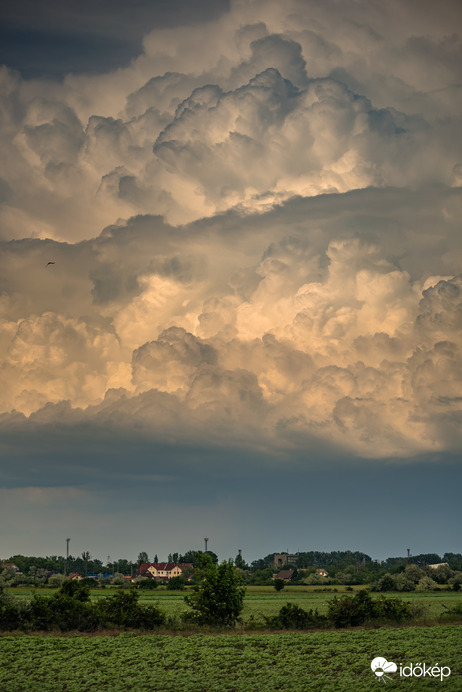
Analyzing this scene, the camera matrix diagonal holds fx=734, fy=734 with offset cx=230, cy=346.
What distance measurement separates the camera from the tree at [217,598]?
220 ft

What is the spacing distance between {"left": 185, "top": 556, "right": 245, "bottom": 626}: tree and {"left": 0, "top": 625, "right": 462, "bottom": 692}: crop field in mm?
6681

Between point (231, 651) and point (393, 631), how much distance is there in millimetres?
13528

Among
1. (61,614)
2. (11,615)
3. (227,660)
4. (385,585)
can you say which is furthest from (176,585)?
(227,660)

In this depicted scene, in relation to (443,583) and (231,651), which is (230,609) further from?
(443,583)

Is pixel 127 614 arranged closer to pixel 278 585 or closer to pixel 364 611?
pixel 364 611

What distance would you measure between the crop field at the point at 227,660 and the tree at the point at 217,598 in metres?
6.68

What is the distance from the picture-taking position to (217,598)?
67812mm

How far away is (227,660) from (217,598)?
15.8 metres

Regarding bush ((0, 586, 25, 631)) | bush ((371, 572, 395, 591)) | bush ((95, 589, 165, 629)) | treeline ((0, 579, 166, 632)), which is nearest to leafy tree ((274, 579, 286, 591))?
bush ((371, 572, 395, 591))

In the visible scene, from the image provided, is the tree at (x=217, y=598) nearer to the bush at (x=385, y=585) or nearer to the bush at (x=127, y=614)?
the bush at (x=127, y=614)

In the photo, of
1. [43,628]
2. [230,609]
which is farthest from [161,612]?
[43,628]

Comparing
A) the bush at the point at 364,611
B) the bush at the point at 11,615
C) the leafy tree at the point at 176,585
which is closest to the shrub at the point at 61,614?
the bush at the point at 11,615

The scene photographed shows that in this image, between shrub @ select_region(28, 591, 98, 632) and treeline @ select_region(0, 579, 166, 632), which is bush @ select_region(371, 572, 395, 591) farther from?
shrub @ select_region(28, 591, 98, 632)

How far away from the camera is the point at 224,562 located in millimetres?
71312
